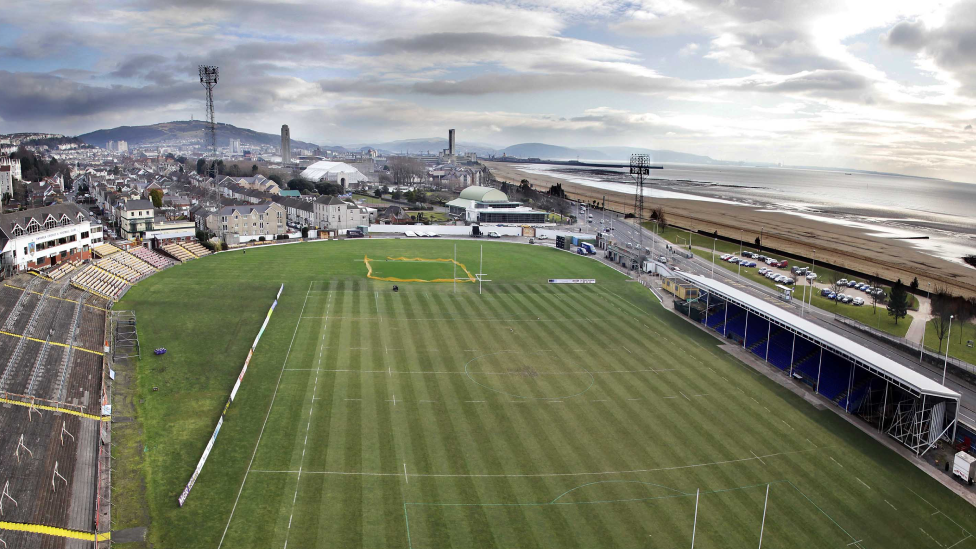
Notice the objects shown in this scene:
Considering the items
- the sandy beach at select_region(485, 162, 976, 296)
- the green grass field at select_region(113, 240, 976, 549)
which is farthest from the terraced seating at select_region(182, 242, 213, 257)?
the sandy beach at select_region(485, 162, 976, 296)

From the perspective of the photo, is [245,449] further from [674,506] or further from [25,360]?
[674,506]

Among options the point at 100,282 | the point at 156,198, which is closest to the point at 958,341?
the point at 100,282

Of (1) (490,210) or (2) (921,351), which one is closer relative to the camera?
(2) (921,351)

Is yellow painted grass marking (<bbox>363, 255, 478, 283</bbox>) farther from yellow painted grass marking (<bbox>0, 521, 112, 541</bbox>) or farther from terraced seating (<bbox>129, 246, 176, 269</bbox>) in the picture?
yellow painted grass marking (<bbox>0, 521, 112, 541</bbox>)

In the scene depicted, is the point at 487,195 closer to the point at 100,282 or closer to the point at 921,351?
the point at 100,282

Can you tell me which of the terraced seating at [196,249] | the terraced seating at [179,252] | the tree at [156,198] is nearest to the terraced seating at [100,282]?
the terraced seating at [179,252]

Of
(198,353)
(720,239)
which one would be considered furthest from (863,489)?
(720,239)
